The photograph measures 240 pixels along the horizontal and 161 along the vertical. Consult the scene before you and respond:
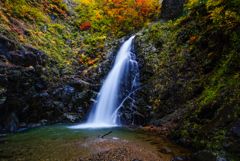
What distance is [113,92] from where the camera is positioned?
1155 centimetres

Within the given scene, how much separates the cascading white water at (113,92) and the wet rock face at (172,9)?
291 inches

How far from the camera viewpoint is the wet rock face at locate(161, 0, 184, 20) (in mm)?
14273

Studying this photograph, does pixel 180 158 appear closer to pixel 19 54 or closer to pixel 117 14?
pixel 19 54

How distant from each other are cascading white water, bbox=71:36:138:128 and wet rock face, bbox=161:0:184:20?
24.2 feet

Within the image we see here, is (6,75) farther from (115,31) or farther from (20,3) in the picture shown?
(115,31)

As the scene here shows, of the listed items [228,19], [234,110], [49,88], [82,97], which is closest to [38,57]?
[49,88]

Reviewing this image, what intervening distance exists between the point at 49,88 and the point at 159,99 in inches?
359

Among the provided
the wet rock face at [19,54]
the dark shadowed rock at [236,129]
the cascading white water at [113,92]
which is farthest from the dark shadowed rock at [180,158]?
the wet rock face at [19,54]

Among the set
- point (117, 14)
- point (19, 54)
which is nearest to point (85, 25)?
point (117, 14)

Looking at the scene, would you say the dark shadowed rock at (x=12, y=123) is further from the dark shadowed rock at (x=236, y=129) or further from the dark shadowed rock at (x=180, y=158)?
the dark shadowed rock at (x=236, y=129)

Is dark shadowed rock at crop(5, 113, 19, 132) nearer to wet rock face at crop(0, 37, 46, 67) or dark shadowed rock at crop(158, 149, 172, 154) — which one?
wet rock face at crop(0, 37, 46, 67)

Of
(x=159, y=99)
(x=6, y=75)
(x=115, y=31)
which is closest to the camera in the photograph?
(x=6, y=75)

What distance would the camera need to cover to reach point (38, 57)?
30.5ft

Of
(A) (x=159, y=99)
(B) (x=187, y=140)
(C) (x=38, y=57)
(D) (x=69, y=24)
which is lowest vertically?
(B) (x=187, y=140)
